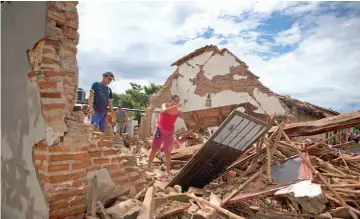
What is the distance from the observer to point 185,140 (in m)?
9.87

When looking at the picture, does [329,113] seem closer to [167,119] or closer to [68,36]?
[167,119]

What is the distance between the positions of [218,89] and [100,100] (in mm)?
11134

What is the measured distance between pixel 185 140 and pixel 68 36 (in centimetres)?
690

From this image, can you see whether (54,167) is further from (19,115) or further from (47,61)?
(47,61)

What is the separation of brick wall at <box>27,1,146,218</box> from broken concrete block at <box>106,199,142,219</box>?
38 centimetres

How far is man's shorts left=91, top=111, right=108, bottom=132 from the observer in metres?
5.78


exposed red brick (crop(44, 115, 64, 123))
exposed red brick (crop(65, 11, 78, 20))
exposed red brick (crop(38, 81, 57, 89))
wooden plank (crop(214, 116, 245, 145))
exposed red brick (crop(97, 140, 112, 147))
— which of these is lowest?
exposed red brick (crop(97, 140, 112, 147))

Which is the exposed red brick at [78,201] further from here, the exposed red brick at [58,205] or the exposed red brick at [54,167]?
the exposed red brick at [54,167]

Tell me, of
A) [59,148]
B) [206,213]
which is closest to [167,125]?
[206,213]

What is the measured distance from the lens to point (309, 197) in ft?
11.8

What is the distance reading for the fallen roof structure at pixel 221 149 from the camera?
4.24 metres

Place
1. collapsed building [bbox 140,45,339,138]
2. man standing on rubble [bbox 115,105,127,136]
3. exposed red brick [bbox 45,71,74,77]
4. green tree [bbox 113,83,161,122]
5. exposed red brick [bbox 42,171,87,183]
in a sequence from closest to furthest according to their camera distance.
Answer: exposed red brick [bbox 42,171,87,183], exposed red brick [bbox 45,71,74,77], man standing on rubble [bbox 115,105,127,136], collapsed building [bbox 140,45,339,138], green tree [bbox 113,83,161,122]

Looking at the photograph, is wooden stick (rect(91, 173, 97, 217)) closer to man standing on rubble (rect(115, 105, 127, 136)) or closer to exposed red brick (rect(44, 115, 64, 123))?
exposed red brick (rect(44, 115, 64, 123))

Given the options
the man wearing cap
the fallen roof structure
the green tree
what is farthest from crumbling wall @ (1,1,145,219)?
the green tree
